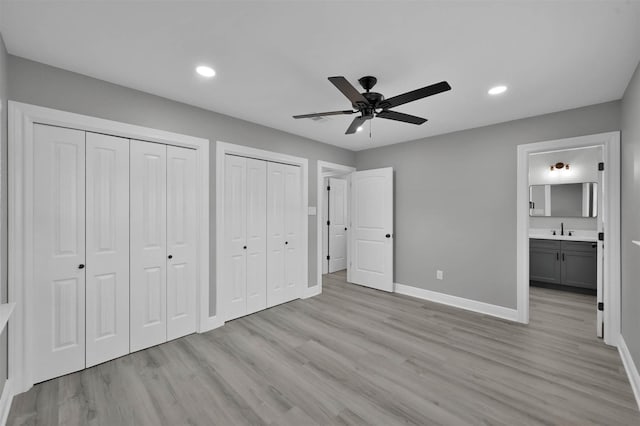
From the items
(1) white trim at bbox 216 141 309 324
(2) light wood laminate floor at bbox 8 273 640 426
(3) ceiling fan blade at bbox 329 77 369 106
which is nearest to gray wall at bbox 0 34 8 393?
(2) light wood laminate floor at bbox 8 273 640 426

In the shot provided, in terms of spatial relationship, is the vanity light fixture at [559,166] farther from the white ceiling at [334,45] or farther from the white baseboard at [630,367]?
the white baseboard at [630,367]

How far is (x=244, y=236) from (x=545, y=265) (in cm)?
511

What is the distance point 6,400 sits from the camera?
6.04ft

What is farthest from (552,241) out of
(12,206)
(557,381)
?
(12,206)

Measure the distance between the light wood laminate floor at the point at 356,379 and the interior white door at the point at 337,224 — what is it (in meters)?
2.84

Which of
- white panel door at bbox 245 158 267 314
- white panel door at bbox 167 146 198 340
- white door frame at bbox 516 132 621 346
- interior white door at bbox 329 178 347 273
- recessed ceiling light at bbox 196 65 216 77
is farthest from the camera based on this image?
interior white door at bbox 329 178 347 273

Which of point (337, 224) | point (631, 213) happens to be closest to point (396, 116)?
point (631, 213)

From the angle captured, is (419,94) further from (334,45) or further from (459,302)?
(459,302)

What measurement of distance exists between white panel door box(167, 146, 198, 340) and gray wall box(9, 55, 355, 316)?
0.71ft

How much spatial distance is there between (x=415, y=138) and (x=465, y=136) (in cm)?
73

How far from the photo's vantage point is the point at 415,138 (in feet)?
14.1

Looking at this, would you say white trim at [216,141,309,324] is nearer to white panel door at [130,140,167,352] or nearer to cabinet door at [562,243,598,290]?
white panel door at [130,140,167,352]

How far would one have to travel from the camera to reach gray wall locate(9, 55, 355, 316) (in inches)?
83.1

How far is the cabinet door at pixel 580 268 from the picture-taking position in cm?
426
